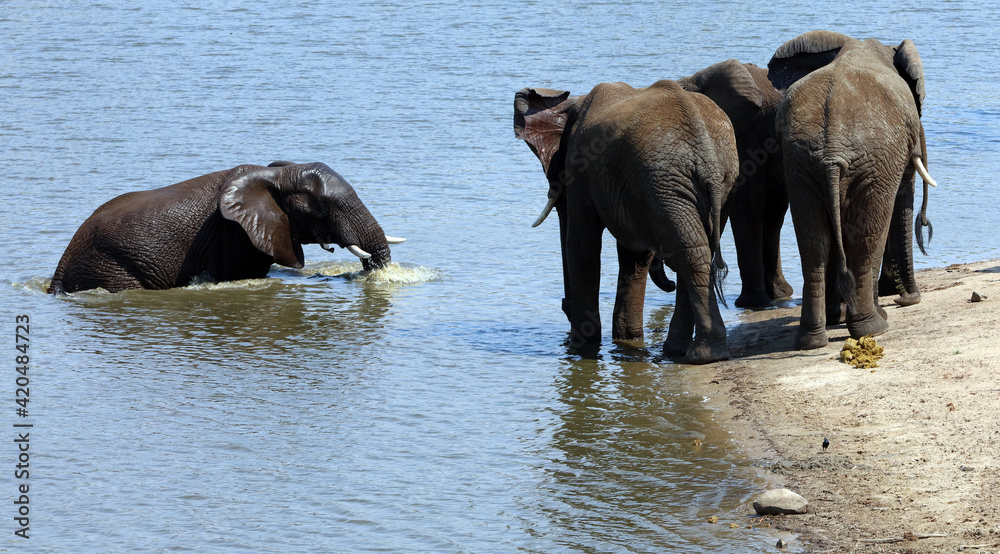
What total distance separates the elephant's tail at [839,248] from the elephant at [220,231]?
17.0 ft

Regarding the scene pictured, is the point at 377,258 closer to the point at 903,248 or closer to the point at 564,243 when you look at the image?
the point at 564,243

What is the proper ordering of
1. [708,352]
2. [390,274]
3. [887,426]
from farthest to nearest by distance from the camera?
[390,274]
[708,352]
[887,426]

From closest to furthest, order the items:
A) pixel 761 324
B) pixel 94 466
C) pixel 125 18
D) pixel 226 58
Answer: pixel 94 466 < pixel 761 324 < pixel 226 58 < pixel 125 18

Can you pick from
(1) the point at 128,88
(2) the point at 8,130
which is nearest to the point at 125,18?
(1) the point at 128,88

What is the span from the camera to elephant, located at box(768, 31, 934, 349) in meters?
7.81

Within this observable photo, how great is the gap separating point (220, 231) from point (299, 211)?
751 mm

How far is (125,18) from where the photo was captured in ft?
110

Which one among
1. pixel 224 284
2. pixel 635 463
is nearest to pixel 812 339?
pixel 635 463

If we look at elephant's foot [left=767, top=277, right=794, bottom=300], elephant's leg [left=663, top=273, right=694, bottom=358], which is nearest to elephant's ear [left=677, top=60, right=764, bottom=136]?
elephant's leg [left=663, top=273, right=694, bottom=358]

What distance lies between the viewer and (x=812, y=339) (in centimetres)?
823

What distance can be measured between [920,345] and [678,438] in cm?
172

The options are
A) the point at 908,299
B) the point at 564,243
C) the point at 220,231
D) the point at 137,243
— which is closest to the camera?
the point at 908,299

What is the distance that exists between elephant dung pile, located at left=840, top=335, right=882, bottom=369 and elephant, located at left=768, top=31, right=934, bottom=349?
0.34 meters

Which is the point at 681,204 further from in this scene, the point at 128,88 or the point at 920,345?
the point at 128,88
